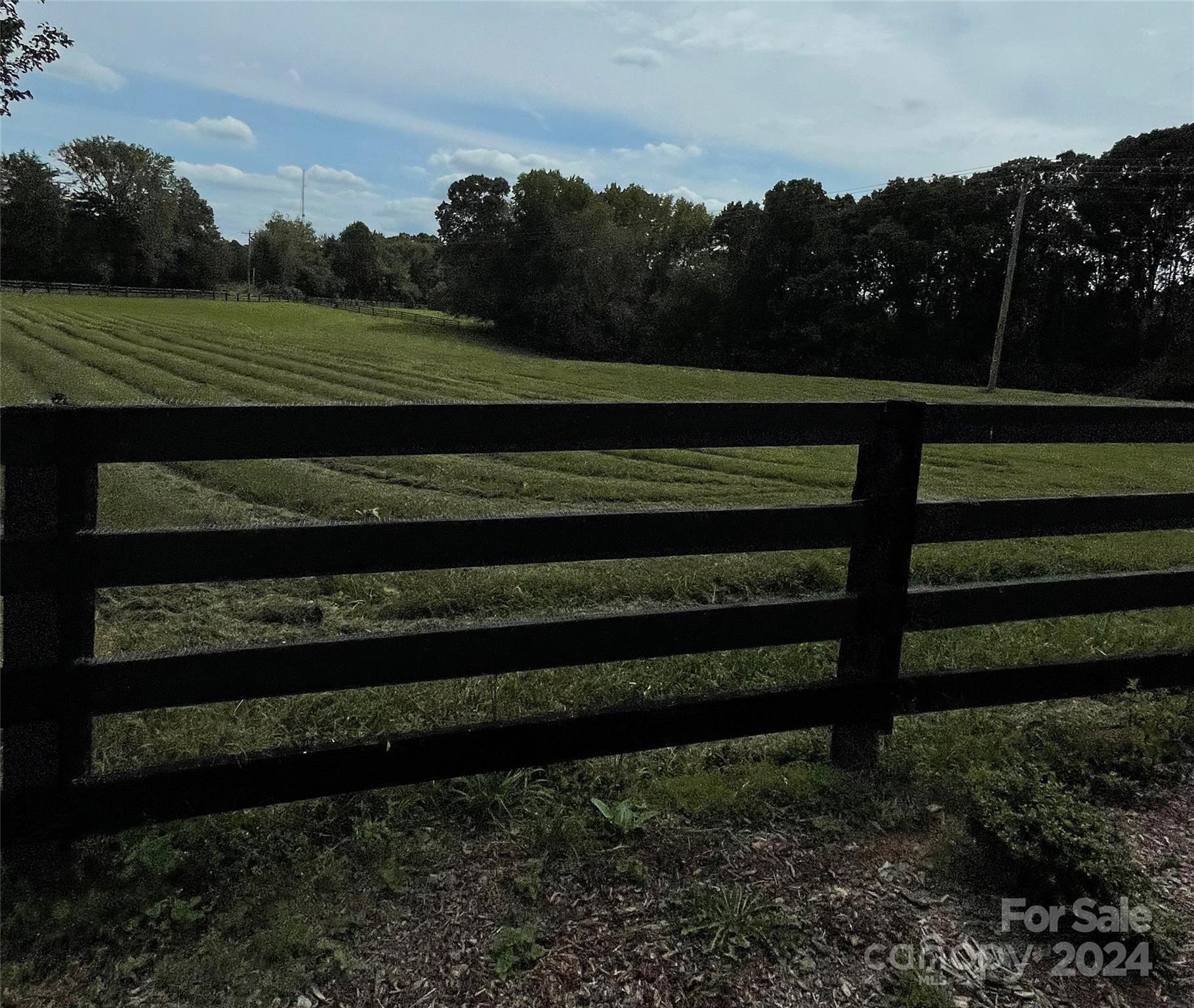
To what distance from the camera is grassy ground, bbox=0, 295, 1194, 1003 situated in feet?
10.3

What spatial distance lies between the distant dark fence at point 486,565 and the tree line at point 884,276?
142ft

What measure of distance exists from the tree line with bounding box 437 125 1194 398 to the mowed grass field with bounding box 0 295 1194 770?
3353 cm

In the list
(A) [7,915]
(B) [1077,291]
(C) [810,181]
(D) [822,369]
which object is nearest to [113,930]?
(A) [7,915]

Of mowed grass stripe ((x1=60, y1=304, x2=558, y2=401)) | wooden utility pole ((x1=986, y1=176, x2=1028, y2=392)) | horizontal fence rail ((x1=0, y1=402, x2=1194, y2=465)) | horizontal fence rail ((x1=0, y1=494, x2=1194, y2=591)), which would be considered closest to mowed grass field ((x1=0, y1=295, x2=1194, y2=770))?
mowed grass stripe ((x1=60, y1=304, x2=558, y2=401))

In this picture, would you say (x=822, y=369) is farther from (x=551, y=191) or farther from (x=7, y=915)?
(x=7, y=915)

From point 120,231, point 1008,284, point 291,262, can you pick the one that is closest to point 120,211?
point 120,231

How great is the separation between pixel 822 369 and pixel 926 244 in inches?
336

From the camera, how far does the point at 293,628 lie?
5.25m

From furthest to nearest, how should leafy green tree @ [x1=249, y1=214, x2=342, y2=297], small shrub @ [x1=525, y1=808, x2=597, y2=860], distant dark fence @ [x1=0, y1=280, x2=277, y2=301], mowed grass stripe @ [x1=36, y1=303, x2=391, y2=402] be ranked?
leafy green tree @ [x1=249, y1=214, x2=342, y2=297] < distant dark fence @ [x1=0, y1=280, x2=277, y2=301] < mowed grass stripe @ [x1=36, y1=303, x2=391, y2=402] < small shrub @ [x1=525, y1=808, x2=597, y2=860]

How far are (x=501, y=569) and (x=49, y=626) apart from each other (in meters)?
4.10

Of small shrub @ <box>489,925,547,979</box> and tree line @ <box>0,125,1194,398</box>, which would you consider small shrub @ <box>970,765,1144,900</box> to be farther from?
tree line @ <box>0,125,1194,398</box>

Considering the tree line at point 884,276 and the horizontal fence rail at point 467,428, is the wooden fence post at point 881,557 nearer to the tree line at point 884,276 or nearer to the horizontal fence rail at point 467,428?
the horizontal fence rail at point 467,428

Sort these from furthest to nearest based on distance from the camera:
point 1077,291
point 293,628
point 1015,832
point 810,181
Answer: point 810,181, point 1077,291, point 293,628, point 1015,832

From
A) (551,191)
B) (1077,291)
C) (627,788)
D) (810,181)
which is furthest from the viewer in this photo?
(551,191)
